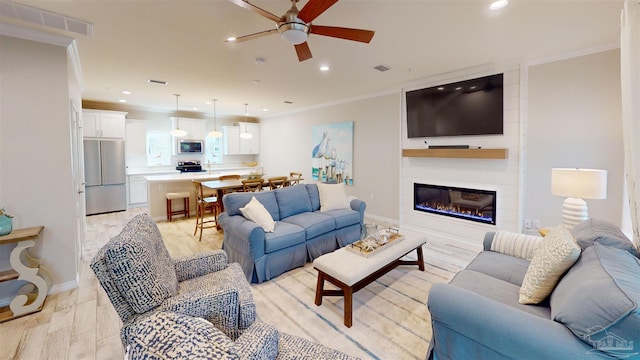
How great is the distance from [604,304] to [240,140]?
8.72 meters

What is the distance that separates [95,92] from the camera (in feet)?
17.6

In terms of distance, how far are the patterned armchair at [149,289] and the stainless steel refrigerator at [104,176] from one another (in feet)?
18.3

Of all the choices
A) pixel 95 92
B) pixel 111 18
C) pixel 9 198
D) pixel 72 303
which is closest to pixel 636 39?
pixel 111 18

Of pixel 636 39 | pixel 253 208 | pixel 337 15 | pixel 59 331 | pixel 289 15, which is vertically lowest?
pixel 59 331

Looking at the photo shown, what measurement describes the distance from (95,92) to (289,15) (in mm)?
5553

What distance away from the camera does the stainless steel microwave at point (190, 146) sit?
25.0ft

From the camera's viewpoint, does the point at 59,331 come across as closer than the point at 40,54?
Yes

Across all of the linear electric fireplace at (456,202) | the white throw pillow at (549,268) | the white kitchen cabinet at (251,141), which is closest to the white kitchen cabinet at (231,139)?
the white kitchen cabinet at (251,141)

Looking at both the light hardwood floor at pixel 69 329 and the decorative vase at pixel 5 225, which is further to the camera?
the decorative vase at pixel 5 225

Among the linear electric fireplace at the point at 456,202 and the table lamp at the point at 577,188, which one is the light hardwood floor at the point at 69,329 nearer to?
the table lamp at the point at 577,188

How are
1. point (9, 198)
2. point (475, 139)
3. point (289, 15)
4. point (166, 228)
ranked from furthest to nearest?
point (166, 228), point (475, 139), point (9, 198), point (289, 15)

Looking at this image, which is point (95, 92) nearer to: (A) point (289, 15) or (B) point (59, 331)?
(B) point (59, 331)

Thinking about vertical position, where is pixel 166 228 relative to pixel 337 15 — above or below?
below

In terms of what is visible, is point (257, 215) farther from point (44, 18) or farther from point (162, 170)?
point (162, 170)
